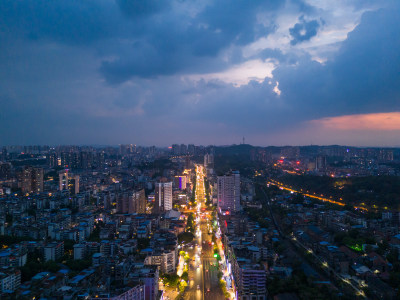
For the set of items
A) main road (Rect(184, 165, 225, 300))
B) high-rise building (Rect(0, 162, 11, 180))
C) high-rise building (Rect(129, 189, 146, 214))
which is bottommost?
main road (Rect(184, 165, 225, 300))

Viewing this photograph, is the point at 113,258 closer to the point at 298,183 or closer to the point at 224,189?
the point at 224,189

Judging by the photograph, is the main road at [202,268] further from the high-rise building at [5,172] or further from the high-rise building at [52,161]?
the high-rise building at [52,161]

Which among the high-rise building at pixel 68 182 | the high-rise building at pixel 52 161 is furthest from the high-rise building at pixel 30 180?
the high-rise building at pixel 52 161

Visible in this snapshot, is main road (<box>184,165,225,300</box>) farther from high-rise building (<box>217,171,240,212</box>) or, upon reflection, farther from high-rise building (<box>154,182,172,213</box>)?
high-rise building (<box>154,182,172,213</box>)

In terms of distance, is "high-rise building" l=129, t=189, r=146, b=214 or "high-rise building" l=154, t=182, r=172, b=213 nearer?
"high-rise building" l=129, t=189, r=146, b=214

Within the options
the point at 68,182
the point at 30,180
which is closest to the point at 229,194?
the point at 68,182

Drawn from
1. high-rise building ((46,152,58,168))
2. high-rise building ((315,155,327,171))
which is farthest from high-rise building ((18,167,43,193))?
high-rise building ((315,155,327,171))

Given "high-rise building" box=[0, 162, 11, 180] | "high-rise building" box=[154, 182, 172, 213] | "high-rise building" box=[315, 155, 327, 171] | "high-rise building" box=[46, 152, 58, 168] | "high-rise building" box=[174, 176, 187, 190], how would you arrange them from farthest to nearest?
"high-rise building" box=[46, 152, 58, 168]
"high-rise building" box=[315, 155, 327, 171]
"high-rise building" box=[0, 162, 11, 180]
"high-rise building" box=[174, 176, 187, 190]
"high-rise building" box=[154, 182, 172, 213]
